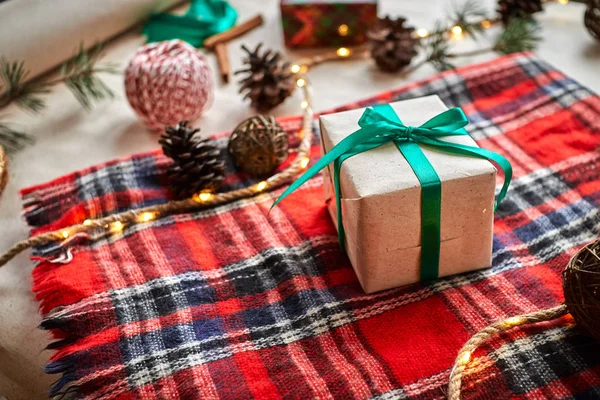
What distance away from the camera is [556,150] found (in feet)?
3.51

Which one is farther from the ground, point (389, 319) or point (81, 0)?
point (81, 0)

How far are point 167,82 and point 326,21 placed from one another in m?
0.41

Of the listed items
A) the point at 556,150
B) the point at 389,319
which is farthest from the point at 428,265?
the point at 556,150

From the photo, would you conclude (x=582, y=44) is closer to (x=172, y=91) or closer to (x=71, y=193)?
(x=172, y=91)

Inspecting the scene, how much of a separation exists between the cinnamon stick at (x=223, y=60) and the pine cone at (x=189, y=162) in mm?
348

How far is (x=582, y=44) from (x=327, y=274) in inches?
33.0

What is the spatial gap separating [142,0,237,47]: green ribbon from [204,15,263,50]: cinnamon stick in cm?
2

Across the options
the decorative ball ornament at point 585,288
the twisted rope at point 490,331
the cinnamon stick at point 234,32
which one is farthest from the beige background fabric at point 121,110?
the decorative ball ornament at point 585,288

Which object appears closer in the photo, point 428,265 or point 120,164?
point 428,265

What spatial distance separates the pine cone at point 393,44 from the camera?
1.31 meters

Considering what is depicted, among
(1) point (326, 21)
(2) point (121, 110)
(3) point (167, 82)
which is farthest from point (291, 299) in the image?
(1) point (326, 21)

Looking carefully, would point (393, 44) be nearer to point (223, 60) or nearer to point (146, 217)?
point (223, 60)

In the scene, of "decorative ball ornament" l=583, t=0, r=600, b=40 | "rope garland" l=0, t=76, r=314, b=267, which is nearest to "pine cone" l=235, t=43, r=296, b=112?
"rope garland" l=0, t=76, r=314, b=267

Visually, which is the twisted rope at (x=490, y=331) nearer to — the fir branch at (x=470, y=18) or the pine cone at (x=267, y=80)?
the pine cone at (x=267, y=80)
